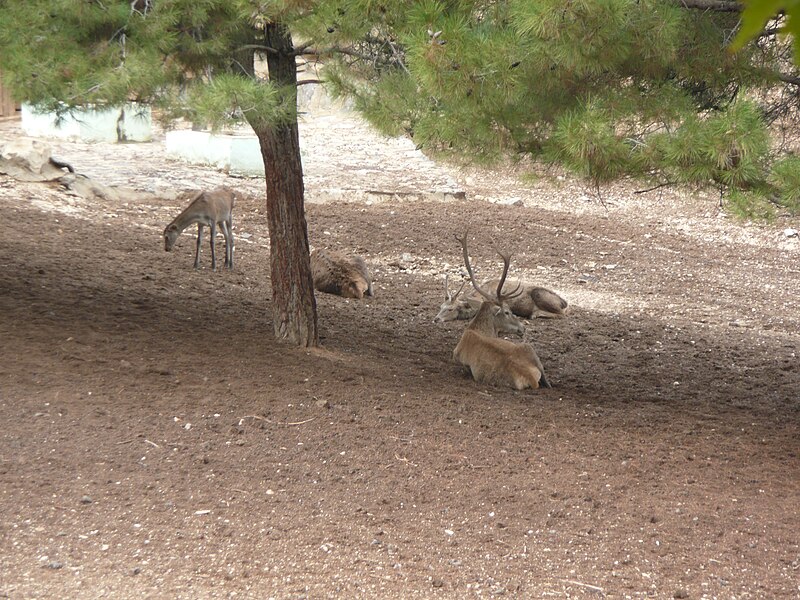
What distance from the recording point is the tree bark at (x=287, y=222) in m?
5.73

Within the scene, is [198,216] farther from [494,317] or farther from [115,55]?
[115,55]

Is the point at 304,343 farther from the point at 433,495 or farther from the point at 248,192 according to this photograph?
the point at 248,192

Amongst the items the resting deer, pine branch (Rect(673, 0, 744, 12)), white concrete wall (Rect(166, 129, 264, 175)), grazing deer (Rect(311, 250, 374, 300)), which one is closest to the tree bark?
the resting deer

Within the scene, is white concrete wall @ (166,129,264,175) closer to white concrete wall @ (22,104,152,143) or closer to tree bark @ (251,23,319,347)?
white concrete wall @ (22,104,152,143)

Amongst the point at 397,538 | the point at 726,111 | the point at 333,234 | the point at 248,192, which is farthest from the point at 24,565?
the point at 248,192

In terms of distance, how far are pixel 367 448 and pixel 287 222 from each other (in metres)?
2.01

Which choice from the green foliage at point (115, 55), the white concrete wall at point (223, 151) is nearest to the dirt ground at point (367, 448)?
the green foliage at point (115, 55)

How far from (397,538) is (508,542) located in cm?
47

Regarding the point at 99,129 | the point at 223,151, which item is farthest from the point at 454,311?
the point at 99,129

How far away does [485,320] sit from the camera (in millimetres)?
7176

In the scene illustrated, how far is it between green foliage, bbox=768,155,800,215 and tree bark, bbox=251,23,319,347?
2.88 meters

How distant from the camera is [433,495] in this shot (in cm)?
434

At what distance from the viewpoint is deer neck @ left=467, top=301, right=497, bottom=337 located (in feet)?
23.4

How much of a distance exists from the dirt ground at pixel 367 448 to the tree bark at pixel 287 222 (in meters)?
0.25
